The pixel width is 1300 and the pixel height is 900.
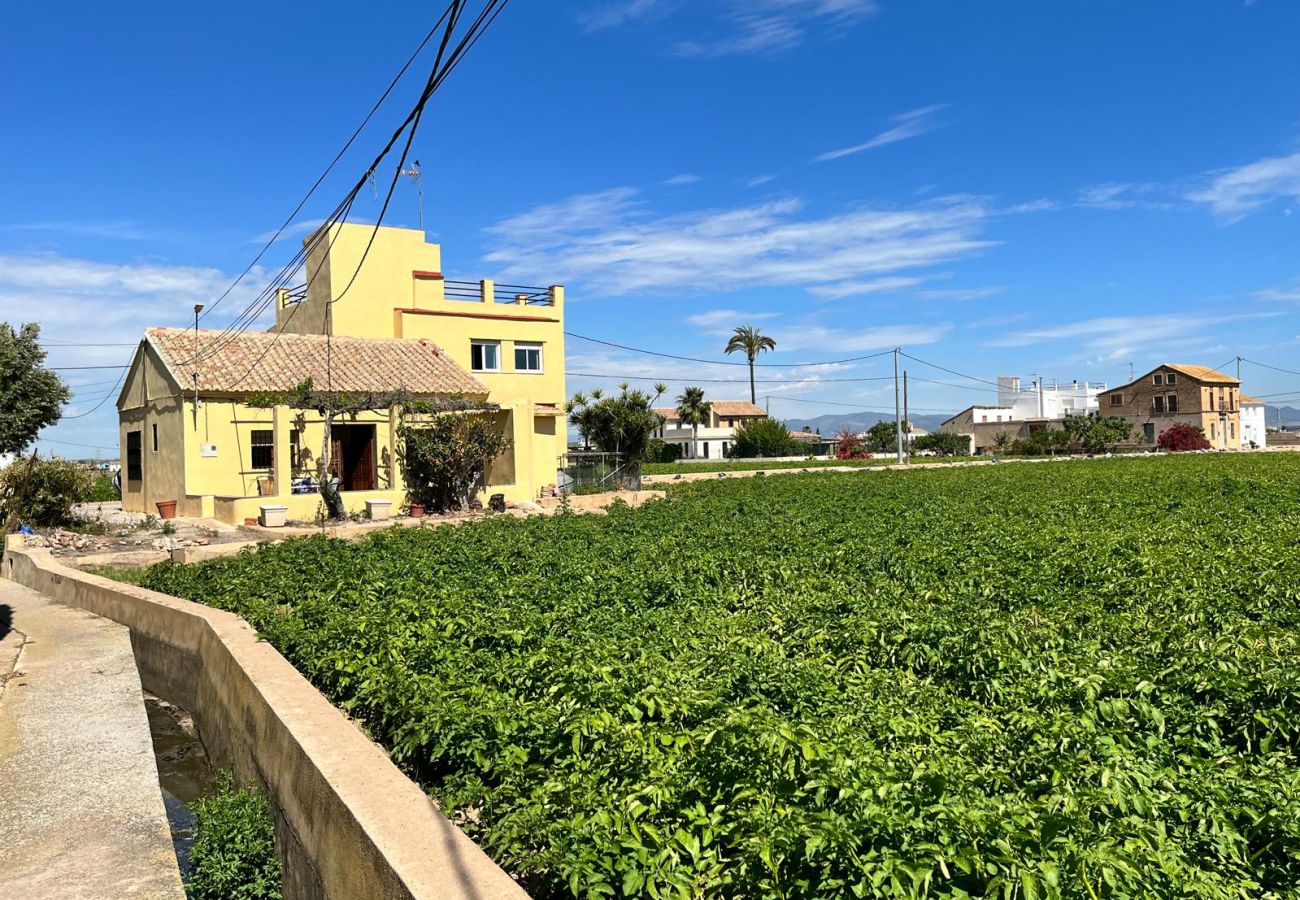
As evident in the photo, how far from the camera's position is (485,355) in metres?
34.0

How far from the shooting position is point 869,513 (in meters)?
19.0

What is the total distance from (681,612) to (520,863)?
4440mm

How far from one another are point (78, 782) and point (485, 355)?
2799 centimetres

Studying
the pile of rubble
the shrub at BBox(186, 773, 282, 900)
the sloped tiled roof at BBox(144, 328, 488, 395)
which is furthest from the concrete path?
the sloped tiled roof at BBox(144, 328, 488, 395)

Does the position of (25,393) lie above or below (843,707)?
above

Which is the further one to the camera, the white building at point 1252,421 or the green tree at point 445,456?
the white building at point 1252,421

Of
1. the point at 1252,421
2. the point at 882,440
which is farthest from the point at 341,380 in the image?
the point at 1252,421

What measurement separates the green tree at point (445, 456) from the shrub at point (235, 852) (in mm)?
17916

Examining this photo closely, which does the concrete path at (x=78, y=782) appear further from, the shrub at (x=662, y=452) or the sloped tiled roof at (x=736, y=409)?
the sloped tiled roof at (x=736, y=409)

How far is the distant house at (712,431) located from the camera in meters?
92.0

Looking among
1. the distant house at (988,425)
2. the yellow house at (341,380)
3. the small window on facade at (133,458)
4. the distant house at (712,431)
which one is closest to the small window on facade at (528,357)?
the yellow house at (341,380)

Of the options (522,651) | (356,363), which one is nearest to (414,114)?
(522,651)

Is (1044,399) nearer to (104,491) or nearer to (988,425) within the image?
(988,425)

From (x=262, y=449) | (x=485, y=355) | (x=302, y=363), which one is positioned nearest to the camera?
(x=262, y=449)
